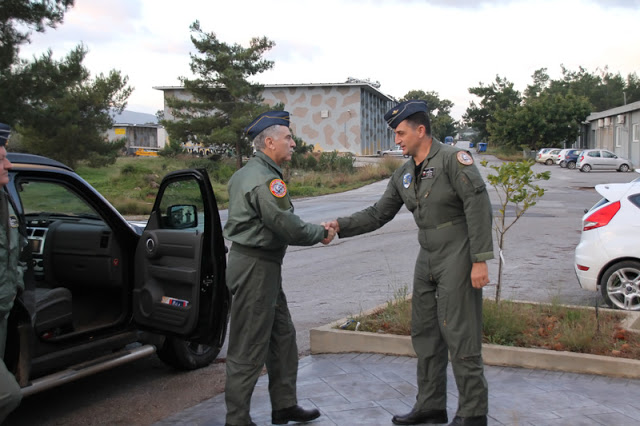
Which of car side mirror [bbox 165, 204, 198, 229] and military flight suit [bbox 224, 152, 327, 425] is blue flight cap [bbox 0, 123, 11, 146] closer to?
military flight suit [bbox 224, 152, 327, 425]

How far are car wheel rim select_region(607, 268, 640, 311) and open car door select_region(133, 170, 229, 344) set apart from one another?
4306mm

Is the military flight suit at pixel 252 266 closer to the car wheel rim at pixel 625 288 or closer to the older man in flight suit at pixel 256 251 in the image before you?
the older man in flight suit at pixel 256 251

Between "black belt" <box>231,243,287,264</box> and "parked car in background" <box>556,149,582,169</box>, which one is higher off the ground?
"parked car in background" <box>556,149,582,169</box>

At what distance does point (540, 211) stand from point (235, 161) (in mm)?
32158

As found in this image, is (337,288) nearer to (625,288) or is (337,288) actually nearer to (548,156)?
(625,288)

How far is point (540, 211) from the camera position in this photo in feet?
63.2

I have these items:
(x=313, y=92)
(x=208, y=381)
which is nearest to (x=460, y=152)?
(x=208, y=381)

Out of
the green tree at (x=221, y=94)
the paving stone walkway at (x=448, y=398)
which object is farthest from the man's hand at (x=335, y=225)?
the green tree at (x=221, y=94)

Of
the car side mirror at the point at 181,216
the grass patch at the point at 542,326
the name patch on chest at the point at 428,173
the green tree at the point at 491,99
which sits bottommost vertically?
the grass patch at the point at 542,326

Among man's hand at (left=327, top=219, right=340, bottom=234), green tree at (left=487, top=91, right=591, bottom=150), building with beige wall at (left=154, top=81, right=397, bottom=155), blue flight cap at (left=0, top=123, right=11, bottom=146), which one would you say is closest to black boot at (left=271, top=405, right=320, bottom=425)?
man's hand at (left=327, top=219, right=340, bottom=234)

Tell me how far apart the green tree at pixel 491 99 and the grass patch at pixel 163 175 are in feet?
168

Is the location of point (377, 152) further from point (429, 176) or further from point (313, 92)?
point (429, 176)

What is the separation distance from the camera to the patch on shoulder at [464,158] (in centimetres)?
394

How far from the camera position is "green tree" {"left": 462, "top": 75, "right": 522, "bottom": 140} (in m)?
90.8
